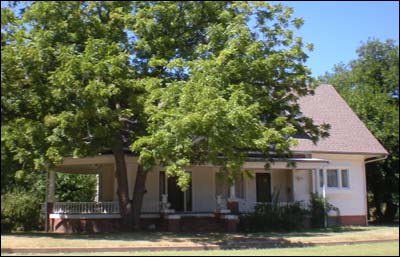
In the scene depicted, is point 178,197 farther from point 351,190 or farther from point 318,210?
point 351,190

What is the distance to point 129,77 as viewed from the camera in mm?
20016

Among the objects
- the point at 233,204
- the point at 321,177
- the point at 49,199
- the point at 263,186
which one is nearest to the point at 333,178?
the point at 321,177

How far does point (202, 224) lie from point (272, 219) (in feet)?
10.5

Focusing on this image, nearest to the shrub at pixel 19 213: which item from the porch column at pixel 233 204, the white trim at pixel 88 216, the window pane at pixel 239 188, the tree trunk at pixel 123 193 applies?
the white trim at pixel 88 216

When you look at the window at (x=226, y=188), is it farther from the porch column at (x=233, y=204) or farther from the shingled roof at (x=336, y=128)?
the shingled roof at (x=336, y=128)

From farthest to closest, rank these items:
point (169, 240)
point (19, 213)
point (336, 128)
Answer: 1. point (336, 128)
2. point (19, 213)
3. point (169, 240)

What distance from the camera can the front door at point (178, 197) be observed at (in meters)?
27.7

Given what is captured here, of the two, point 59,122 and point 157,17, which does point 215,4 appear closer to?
point 157,17

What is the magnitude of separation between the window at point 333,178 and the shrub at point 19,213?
15258 millimetres

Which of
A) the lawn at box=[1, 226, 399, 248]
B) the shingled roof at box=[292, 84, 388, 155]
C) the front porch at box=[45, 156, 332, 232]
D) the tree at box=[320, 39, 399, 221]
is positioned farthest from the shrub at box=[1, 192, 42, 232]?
the tree at box=[320, 39, 399, 221]

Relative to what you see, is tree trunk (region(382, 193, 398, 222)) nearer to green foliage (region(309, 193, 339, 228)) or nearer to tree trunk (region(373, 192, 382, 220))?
tree trunk (region(373, 192, 382, 220))

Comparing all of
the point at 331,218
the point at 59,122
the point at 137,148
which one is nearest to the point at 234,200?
the point at 331,218

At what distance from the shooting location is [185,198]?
2780cm

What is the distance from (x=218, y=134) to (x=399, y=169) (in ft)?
64.5
